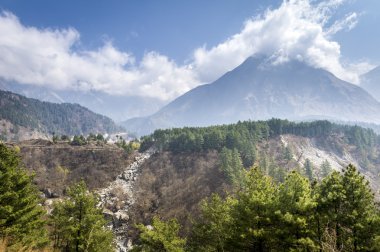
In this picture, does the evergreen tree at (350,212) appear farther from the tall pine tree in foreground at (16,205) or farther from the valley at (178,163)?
the valley at (178,163)

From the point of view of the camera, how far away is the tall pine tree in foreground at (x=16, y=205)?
27734mm

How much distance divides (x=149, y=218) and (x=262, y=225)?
6258cm

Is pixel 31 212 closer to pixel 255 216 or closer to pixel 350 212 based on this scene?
pixel 255 216

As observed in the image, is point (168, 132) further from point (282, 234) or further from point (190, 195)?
point (282, 234)

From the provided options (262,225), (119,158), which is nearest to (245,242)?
(262,225)

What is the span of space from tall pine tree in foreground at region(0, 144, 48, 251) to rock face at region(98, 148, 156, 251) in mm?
38149

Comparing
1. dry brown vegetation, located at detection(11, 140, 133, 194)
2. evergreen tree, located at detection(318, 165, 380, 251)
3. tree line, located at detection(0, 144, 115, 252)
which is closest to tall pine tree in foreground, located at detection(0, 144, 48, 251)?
tree line, located at detection(0, 144, 115, 252)

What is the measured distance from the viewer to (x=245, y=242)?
81.1 ft

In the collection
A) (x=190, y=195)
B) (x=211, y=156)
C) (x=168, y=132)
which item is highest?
(x=168, y=132)

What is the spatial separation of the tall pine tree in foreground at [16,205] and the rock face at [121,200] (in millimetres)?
38149

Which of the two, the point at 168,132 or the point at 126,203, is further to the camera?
the point at 168,132

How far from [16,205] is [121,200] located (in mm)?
63353

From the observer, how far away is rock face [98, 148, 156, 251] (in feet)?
243

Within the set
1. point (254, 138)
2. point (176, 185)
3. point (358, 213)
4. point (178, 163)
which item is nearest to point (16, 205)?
point (358, 213)
